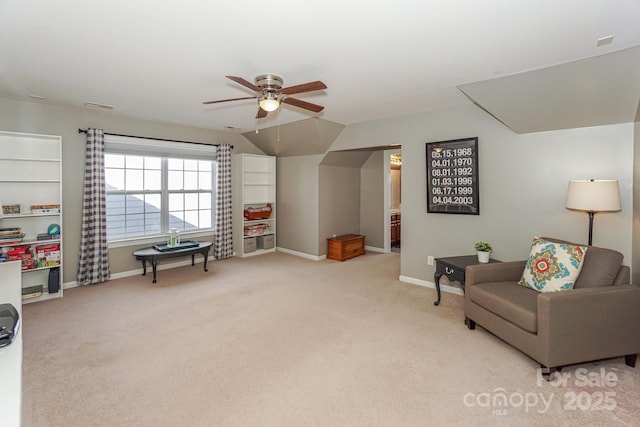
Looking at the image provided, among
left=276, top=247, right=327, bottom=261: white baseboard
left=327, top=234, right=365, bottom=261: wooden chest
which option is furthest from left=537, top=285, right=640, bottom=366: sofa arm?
left=276, top=247, right=327, bottom=261: white baseboard

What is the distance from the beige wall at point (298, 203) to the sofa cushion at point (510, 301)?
132 inches

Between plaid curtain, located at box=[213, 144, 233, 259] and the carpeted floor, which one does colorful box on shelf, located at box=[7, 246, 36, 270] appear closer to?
the carpeted floor

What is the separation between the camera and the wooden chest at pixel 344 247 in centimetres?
554

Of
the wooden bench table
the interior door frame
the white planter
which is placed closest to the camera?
the white planter

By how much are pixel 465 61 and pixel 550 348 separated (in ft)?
7.37

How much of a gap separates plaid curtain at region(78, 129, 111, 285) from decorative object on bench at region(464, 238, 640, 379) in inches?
191

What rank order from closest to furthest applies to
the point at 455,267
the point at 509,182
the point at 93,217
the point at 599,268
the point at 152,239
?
the point at 599,268 < the point at 455,267 < the point at 509,182 < the point at 93,217 < the point at 152,239

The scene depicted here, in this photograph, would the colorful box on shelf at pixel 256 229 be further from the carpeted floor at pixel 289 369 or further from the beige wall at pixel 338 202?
the carpeted floor at pixel 289 369

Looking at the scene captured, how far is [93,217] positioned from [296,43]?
3.76 metres

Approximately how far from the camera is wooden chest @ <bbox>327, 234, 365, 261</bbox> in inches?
218

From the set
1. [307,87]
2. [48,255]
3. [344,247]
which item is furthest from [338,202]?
[48,255]

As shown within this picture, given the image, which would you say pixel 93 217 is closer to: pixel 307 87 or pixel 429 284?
pixel 307 87

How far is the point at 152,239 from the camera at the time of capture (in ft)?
16.0

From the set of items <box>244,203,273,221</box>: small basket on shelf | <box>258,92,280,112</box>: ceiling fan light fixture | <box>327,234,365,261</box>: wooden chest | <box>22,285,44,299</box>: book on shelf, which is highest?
<box>258,92,280,112</box>: ceiling fan light fixture
